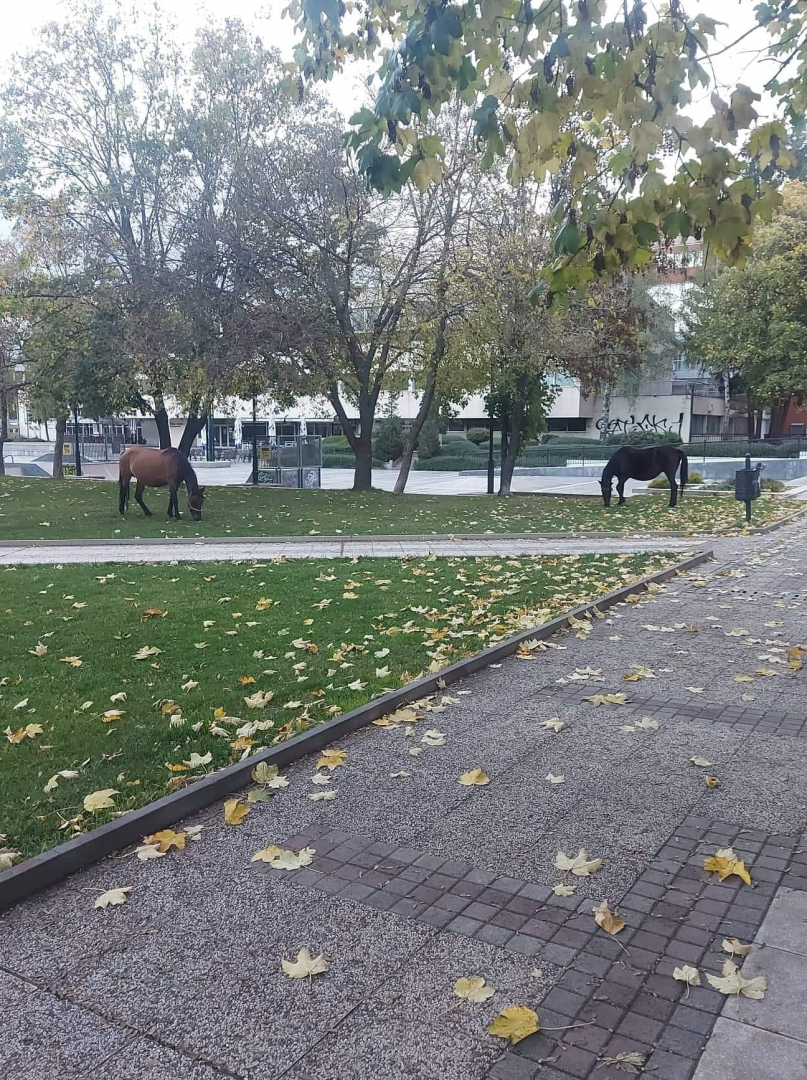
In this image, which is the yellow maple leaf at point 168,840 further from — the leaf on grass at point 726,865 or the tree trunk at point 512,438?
the tree trunk at point 512,438

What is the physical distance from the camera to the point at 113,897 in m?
3.65

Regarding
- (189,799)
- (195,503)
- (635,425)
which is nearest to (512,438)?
(195,503)

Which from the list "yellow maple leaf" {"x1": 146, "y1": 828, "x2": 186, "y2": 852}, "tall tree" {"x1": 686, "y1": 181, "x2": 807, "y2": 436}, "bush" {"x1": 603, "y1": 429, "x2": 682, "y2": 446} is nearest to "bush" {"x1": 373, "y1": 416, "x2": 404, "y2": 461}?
"bush" {"x1": 603, "y1": 429, "x2": 682, "y2": 446}

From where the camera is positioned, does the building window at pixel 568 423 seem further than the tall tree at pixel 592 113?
Yes

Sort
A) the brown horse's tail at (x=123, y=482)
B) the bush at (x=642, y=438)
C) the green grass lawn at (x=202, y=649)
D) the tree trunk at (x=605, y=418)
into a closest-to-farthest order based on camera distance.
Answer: the green grass lawn at (x=202, y=649) → the brown horse's tail at (x=123, y=482) → the bush at (x=642, y=438) → the tree trunk at (x=605, y=418)

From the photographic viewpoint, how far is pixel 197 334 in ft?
72.9

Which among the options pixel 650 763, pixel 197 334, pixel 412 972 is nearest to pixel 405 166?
pixel 650 763

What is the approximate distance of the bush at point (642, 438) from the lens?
4828cm

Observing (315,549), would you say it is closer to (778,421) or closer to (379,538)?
(379,538)

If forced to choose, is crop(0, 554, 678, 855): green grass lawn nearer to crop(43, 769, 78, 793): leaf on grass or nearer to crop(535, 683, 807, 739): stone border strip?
crop(43, 769, 78, 793): leaf on grass

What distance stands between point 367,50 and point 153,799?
5.34 meters

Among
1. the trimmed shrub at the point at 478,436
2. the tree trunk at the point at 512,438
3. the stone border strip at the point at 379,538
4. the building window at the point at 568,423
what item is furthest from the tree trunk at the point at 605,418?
the stone border strip at the point at 379,538

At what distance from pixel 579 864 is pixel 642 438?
50425 mm

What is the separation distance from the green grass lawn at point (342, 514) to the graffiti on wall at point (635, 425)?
34.2 metres
